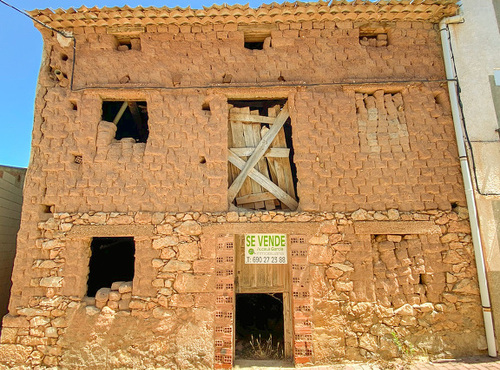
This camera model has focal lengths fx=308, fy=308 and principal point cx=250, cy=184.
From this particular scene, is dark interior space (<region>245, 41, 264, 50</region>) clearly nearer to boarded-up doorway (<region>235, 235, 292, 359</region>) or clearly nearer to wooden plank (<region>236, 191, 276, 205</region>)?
wooden plank (<region>236, 191, 276, 205</region>)

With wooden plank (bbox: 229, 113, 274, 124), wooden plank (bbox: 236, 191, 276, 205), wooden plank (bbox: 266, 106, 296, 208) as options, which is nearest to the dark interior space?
wooden plank (bbox: 266, 106, 296, 208)

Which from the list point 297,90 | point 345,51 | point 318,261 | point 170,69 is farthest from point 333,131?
point 170,69

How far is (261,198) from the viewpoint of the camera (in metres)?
5.70

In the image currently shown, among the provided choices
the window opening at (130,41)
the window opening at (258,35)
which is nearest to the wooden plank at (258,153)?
the window opening at (258,35)

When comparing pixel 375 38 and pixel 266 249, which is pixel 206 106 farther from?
pixel 375 38

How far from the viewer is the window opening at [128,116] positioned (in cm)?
643

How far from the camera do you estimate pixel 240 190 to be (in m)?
5.78

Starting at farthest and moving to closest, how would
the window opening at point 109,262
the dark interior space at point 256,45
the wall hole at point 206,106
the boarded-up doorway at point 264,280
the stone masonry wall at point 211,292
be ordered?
1. the window opening at point 109,262
2. the dark interior space at point 256,45
3. the wall hole at point 206,106
4. the boarded-up doorway at point 264,280
5. the stone masonry wall at point 211,292

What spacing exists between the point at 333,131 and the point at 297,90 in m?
1.01

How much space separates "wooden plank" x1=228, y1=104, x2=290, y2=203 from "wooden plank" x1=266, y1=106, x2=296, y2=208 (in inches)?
5.3

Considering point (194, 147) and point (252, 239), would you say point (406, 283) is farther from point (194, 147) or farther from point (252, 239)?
→ point (194, 147)

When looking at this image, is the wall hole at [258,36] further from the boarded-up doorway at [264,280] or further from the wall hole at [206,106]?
the boarded-up doorway at [264,280]

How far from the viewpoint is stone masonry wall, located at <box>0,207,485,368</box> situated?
4.81m

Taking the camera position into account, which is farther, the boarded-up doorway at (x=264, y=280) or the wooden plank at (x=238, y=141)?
the wooden plank at (x=238, y=141)
